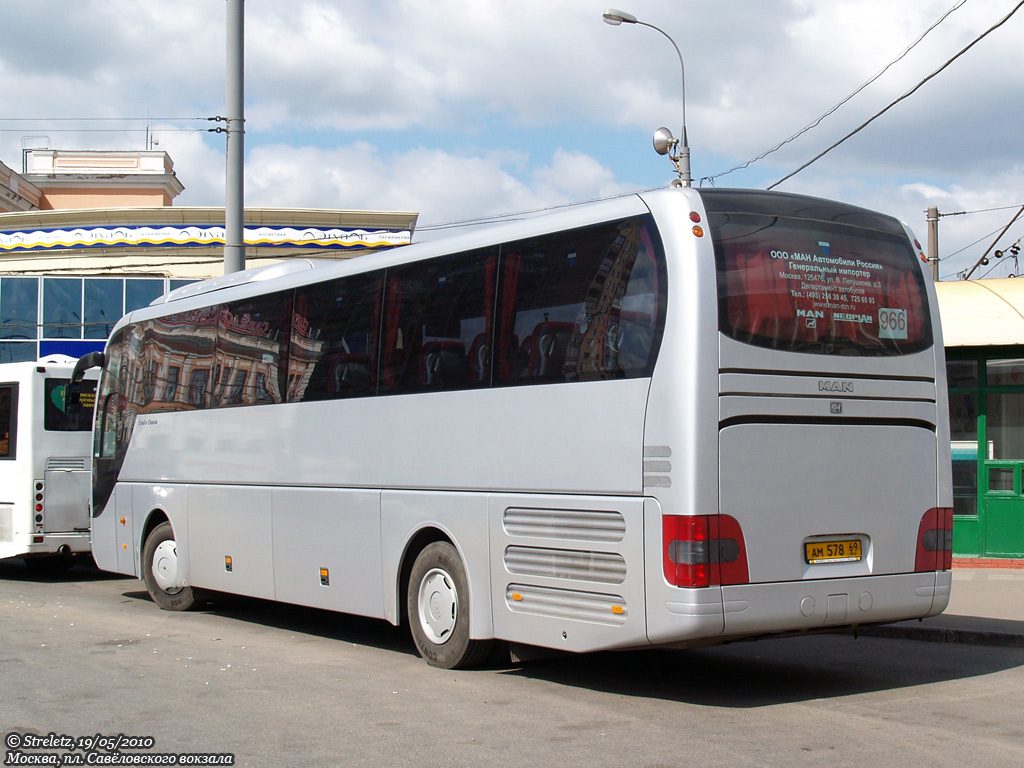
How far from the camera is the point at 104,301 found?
32.8m

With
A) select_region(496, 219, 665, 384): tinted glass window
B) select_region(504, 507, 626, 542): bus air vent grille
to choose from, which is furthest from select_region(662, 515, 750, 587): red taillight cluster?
select_region(496, 219, 665, 384): tinted glass window

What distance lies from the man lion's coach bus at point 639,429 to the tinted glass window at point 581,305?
16 mm

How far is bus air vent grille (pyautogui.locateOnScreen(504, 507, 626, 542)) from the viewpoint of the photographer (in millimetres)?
7590

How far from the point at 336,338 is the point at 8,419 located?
7950 mm

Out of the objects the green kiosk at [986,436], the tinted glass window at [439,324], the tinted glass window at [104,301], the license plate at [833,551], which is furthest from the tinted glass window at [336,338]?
the tinted glass window at [104,301]

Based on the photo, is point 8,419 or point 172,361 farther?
point 8,419

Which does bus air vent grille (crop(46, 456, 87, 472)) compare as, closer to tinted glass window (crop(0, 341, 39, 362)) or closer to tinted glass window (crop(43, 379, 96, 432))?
tinted glass window (crop(43, 379, 96, 432))

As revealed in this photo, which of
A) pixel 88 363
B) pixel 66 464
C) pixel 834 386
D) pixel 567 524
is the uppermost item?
pixel 88 363

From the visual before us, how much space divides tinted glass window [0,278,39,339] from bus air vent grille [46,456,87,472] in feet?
59.7

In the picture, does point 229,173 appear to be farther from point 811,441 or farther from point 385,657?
point 811,441

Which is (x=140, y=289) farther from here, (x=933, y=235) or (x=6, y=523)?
(x=933, y=235)

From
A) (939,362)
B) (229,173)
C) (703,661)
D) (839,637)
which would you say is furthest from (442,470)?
(229,173)

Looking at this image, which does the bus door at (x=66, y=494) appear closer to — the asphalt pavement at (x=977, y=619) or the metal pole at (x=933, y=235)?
the asphalt pavement at (x=977, y=619)

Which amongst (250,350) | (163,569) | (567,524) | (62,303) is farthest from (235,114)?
(62,303)
